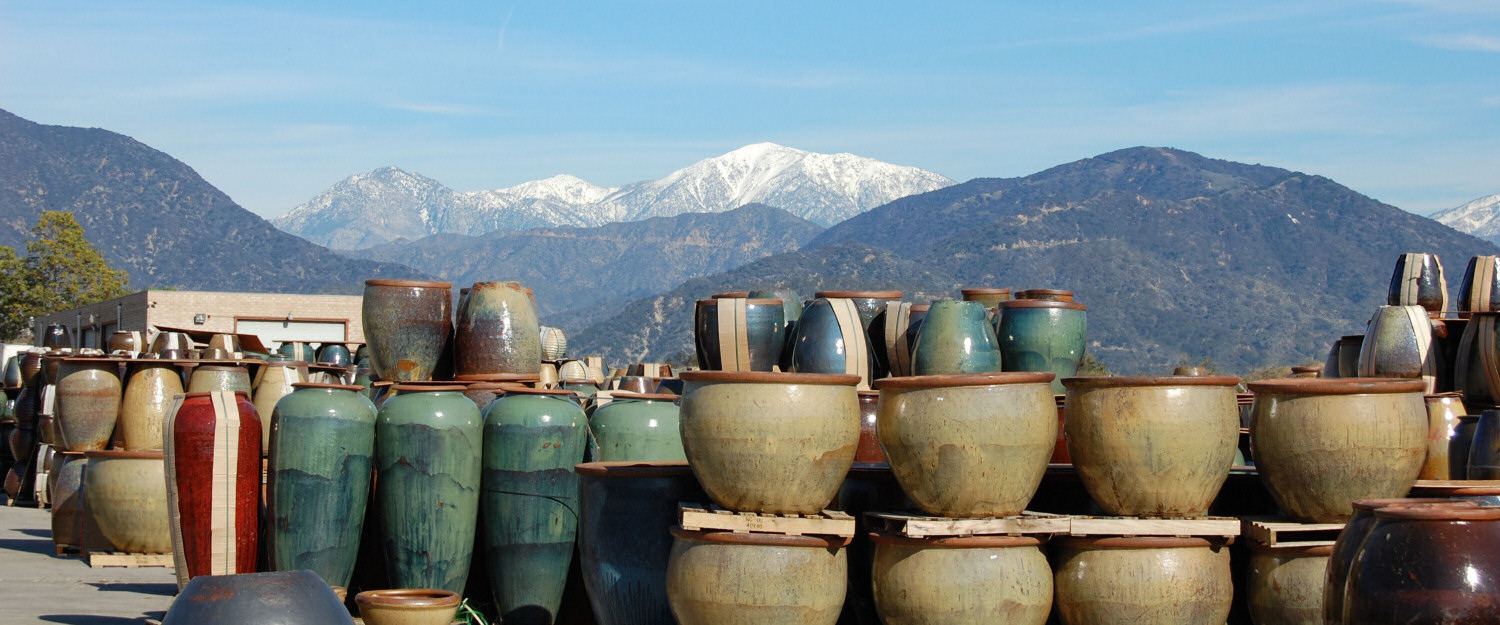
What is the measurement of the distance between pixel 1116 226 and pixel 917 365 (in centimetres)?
13170

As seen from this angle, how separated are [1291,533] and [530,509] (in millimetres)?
3996

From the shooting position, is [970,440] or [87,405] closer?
[970,440]

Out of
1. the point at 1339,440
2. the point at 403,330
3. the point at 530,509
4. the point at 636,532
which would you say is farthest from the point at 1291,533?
the point at 403,330

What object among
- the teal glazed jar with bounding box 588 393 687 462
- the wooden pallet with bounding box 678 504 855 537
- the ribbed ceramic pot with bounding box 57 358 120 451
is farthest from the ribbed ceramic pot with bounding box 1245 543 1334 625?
the ribbed ceramic pot with bounding box 57 358 120 451

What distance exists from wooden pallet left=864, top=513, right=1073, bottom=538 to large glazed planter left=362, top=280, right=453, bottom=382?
460 centimetres

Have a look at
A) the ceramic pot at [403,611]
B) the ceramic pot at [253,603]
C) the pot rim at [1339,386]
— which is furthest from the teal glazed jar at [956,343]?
the ceramic pot at [253,603]

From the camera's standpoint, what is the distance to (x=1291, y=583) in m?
6.02

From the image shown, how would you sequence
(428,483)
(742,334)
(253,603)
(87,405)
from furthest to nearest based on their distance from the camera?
(87,405) → (742,334) → (428,483) → (253,603)

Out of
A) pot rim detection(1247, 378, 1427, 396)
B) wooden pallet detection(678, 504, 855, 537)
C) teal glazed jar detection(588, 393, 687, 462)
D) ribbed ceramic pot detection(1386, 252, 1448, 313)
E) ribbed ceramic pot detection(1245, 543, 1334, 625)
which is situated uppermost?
ribbed ceramic pot detection(1386, 252, 1448, 313)

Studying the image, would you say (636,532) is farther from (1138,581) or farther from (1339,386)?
(1339,386)

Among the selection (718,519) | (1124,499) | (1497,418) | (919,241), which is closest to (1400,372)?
(1497,418)

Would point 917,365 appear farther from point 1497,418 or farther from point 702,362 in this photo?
point 1497,418

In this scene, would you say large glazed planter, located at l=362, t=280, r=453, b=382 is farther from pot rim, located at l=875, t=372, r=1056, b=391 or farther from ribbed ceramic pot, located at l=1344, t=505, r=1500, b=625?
ribbed ceramic pot, located at l=1344, t=505, r=1500, b=625

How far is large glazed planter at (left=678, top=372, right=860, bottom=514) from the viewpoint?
19.4 feet
